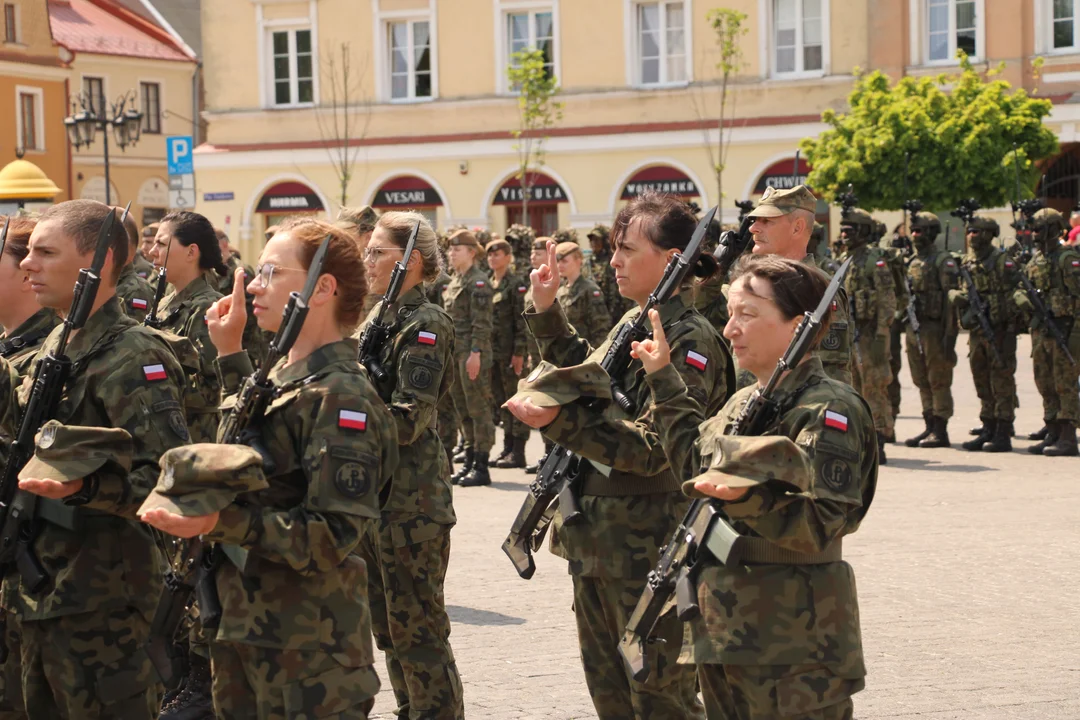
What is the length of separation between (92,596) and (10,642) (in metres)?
0.46

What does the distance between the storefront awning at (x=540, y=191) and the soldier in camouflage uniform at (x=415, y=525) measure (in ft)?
110

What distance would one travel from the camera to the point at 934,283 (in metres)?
17.5

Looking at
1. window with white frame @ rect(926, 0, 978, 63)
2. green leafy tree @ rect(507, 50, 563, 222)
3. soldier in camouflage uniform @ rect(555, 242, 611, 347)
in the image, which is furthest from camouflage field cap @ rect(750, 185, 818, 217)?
window with white frame @ rect(926, 0, 978, 63)

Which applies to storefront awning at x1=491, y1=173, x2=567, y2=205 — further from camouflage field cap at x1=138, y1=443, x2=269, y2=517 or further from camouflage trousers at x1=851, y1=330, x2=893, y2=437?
camouflage field cap at x1=138, y1=443, x2=269, y2=517

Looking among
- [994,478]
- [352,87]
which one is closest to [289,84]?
[352,87]

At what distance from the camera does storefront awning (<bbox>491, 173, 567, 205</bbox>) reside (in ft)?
132

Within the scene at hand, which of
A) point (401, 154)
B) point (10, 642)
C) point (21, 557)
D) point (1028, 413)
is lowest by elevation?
point (1028, 413)

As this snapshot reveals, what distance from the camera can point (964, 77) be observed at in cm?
3155

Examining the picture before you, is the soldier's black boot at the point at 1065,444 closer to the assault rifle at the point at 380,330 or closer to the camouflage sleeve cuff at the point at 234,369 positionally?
the assault rifle at the point at 380,330

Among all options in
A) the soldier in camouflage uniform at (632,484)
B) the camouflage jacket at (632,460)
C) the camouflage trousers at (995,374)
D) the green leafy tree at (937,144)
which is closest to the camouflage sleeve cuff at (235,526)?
the soldier in camouflage uniform at (632,484)

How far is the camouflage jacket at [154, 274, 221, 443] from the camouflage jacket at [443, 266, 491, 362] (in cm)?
711

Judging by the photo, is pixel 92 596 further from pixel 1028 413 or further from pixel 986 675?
pixel 1028 413

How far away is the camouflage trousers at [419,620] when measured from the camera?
6.43 m

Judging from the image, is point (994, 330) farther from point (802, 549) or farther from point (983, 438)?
point (802, 549)
